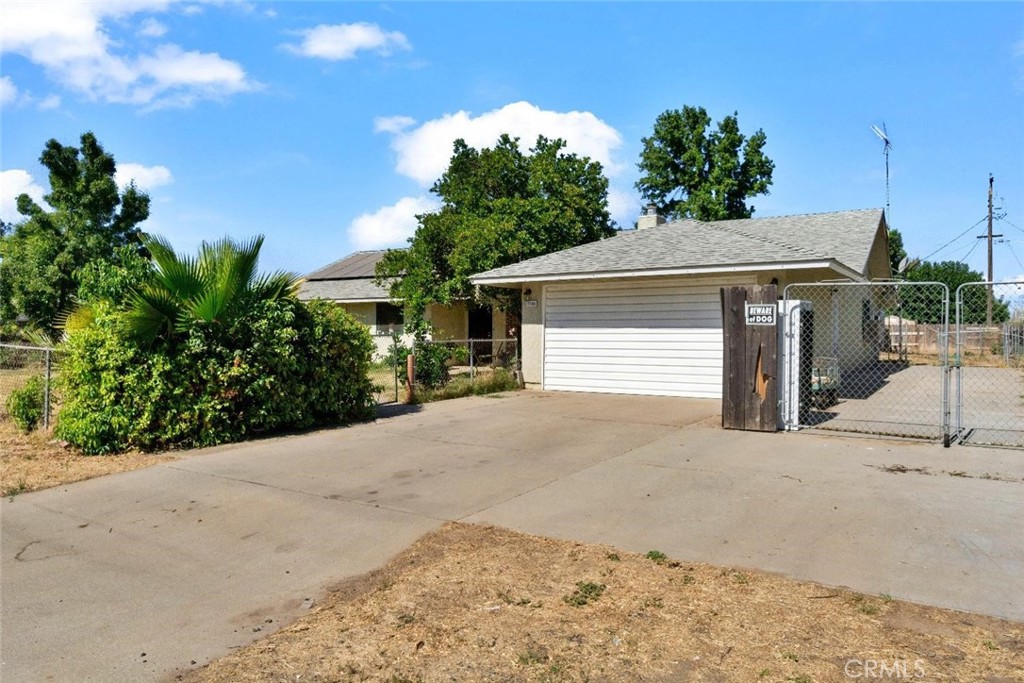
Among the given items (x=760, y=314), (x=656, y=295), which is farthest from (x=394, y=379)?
(x=760, y=314)

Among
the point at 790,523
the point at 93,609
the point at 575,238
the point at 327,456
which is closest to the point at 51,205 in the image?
the point at 575,238

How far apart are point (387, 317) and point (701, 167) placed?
62.9 feet

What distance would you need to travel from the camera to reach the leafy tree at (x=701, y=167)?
35438mm

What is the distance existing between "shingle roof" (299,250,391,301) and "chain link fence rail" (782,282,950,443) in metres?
15.4

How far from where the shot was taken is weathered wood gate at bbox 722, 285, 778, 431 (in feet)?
31.8

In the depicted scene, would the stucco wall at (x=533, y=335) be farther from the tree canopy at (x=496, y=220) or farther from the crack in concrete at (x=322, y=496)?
the crack in concrete at (x=322, y=496)

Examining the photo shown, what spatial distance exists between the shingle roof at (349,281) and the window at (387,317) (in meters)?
0.89

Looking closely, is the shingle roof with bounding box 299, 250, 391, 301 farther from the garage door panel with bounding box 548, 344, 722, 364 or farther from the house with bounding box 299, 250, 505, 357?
the garage door panel with bounding box 548, 344, 722, 364

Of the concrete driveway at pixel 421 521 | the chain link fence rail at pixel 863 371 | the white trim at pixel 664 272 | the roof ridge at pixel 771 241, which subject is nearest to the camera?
the concrete driveway at pixel 421 521

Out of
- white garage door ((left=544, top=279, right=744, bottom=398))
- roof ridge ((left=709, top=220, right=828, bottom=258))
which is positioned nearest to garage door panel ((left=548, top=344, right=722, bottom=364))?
white garage door ((left=544, top=279, right=744, bottom=398))

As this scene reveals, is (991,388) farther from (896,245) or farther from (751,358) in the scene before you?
(896,245)

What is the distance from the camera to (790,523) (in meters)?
5.65

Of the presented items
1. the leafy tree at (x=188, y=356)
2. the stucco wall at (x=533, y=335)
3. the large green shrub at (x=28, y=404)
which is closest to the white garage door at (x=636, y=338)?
the stucco wall at (x=533, y=335)

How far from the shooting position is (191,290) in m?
9.52
